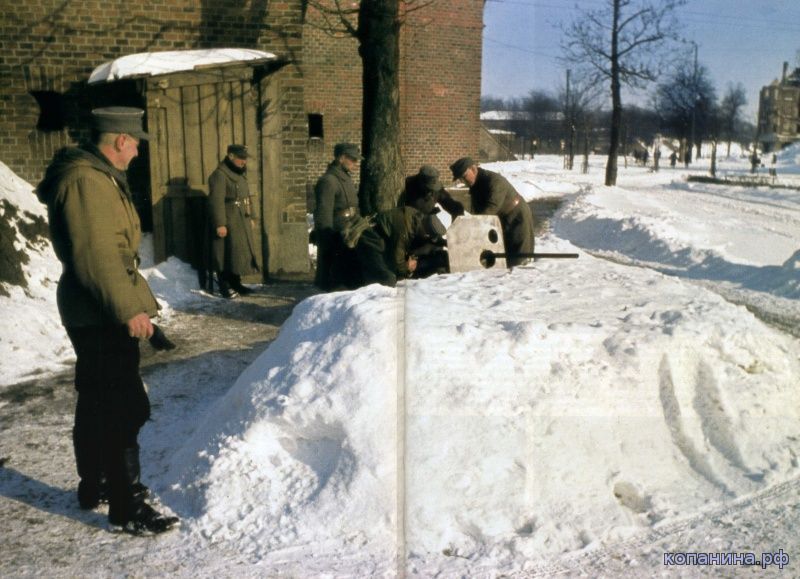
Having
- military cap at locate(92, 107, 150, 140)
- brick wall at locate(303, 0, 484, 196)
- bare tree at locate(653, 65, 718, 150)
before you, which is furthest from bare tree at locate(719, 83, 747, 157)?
military cap at locate(92, 107, 150, 140)

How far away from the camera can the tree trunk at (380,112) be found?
9102mm

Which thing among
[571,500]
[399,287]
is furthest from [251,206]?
[571,500]

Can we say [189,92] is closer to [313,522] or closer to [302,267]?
[302,267]

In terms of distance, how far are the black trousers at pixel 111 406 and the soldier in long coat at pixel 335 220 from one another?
3.79 metres

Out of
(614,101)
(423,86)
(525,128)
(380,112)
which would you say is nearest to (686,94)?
(614,101)

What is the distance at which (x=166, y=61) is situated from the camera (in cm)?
879

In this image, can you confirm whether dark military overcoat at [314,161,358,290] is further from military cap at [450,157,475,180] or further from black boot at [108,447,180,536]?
black boot at [108,447,180,536]

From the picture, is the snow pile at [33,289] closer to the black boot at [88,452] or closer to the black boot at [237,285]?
the black boot at [237,285]

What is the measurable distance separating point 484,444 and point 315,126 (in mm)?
15831

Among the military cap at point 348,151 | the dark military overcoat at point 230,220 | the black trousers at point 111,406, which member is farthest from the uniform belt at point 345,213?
the black trousers at point 111,406

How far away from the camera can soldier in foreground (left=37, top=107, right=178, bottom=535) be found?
326 cm

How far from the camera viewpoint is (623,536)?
11.2ft

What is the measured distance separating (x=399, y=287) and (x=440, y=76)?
16427 millimetres

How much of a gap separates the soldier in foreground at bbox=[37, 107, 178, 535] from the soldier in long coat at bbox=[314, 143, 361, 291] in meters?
3.75
